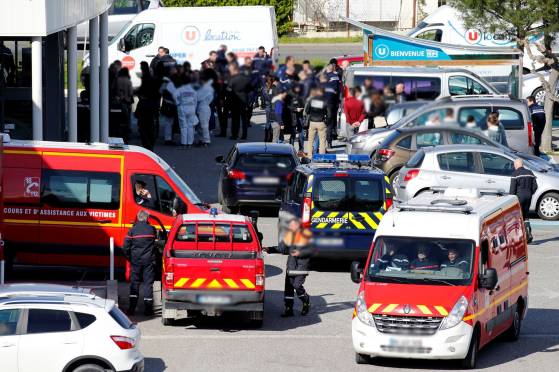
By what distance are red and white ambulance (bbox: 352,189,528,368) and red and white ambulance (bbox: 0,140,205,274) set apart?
5049 mm

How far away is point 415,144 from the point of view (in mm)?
28547

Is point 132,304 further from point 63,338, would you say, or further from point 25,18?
point 25,18

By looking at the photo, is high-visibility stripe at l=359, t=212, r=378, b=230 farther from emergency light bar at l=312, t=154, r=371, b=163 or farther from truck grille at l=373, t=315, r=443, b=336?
truck grille at l=373, t=315, r=443, b=336

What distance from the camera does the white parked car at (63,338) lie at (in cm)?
1569

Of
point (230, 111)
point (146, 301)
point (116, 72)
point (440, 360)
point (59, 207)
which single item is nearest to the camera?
point (440, 360)

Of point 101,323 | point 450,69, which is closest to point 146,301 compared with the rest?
point 101,323

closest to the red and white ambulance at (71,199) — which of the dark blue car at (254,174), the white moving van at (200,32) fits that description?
the white moving van at (200,32)

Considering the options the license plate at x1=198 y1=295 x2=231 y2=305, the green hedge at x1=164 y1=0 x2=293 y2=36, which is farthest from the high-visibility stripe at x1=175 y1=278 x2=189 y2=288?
the green hedge at x1=164 y1=0 x2=293 y2=36

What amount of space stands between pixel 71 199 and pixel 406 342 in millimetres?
7207

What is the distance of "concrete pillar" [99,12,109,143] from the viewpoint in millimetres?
31266

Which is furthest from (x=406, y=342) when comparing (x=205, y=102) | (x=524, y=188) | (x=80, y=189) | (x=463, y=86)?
(x=463, y=86)

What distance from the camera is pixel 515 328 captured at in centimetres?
1947

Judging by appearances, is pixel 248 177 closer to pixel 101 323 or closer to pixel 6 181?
pixel 6 181

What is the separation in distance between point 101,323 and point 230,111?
15188 mm
